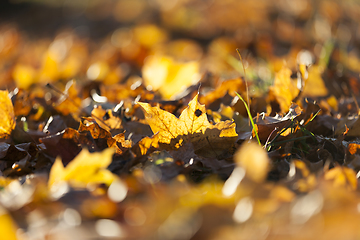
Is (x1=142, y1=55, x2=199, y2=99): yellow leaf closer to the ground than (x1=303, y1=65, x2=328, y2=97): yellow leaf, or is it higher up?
closer to the ground

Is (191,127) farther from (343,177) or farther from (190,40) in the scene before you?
(190,40)

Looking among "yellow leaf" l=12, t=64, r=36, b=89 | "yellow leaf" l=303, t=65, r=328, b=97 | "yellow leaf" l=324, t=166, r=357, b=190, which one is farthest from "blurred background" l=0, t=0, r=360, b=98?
"yellow leaf" l=324, t=166, r=357, b=190

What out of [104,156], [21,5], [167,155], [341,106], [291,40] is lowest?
[21,5]

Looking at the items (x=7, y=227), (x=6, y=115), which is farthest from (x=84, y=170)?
(x=6, y=115)

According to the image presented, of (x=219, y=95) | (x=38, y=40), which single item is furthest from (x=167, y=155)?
(x=38, y=40)

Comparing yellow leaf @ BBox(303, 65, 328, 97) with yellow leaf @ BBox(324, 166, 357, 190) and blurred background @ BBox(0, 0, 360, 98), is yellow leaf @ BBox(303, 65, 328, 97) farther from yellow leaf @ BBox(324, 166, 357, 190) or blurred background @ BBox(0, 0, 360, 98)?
yellow leaf @ BBox(324, 166, 357, 190)

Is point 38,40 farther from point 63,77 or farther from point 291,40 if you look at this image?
point 291,40

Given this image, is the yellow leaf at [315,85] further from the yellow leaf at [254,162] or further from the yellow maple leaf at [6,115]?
the yellow maple leaf at [6,115]
